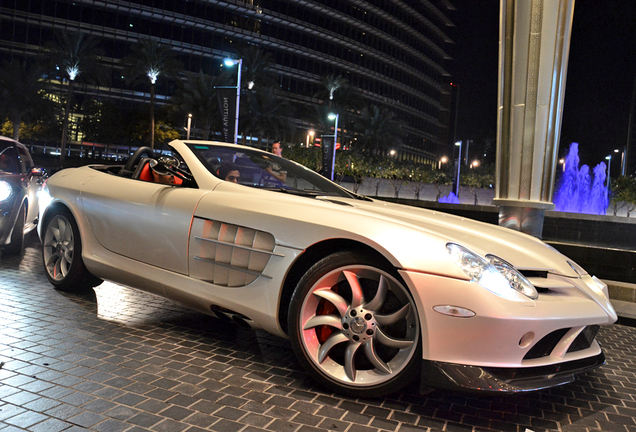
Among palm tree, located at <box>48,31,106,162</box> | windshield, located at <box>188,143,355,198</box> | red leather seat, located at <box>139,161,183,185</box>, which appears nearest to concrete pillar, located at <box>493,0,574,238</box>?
windshield, located at <box>188,143,355,198</box>

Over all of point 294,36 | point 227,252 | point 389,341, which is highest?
point 294,36

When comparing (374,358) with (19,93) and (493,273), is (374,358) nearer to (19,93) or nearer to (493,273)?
(493,273)

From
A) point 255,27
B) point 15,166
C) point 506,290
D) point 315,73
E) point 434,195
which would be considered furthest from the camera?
point 315,73

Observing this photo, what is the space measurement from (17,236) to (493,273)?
6.30m

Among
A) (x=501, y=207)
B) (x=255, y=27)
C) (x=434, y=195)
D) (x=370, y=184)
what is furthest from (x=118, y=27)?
(x=501, y=207)

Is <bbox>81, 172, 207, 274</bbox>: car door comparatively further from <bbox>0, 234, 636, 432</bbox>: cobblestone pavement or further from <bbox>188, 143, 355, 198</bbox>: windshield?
<bbox>0, 234, 636, 432</bbox>: cobblestone pavement

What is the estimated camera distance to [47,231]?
5070 millimetres

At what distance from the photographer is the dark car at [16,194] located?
20.6 feet

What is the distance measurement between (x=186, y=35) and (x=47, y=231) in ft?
207

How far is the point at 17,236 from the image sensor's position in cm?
679

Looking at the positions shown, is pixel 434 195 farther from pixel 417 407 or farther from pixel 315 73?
pixel 417 407

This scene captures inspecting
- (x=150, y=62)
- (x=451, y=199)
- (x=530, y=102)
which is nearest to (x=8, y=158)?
(x=530, y=102)

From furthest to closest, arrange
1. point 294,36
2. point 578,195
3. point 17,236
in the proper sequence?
1. point 294,36
2. point 578,195
3. point 17,236

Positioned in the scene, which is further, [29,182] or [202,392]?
[29,182]
